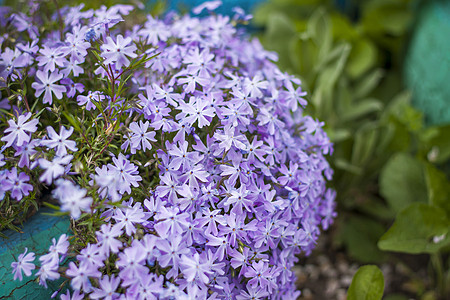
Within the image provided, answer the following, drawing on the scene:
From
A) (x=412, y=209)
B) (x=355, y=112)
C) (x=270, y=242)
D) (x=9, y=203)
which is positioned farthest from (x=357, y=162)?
(x=9, y=203)

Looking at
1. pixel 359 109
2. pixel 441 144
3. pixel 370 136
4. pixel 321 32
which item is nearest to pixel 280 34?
pixel 321 32

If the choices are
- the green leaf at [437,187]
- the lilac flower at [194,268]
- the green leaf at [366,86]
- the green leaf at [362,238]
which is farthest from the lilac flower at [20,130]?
the green leaf at [366,86]

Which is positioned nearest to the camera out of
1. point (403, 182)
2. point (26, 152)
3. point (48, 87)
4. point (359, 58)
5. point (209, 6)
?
point (26, 152)

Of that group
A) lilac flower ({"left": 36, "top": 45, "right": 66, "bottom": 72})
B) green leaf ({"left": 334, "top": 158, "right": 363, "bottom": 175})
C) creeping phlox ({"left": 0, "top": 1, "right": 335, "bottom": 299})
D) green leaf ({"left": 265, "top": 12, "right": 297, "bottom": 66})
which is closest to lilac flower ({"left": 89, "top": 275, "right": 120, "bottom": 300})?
creeping phlox ({"left": 0, "top": 1, "right": 335, "bottom": 299})

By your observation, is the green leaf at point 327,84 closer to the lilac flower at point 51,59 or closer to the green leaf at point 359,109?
the green leaf at point 359,109

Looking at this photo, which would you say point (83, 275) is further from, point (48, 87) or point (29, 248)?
point (48, 87)

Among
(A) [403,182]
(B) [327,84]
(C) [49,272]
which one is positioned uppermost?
(C) [49,272]
